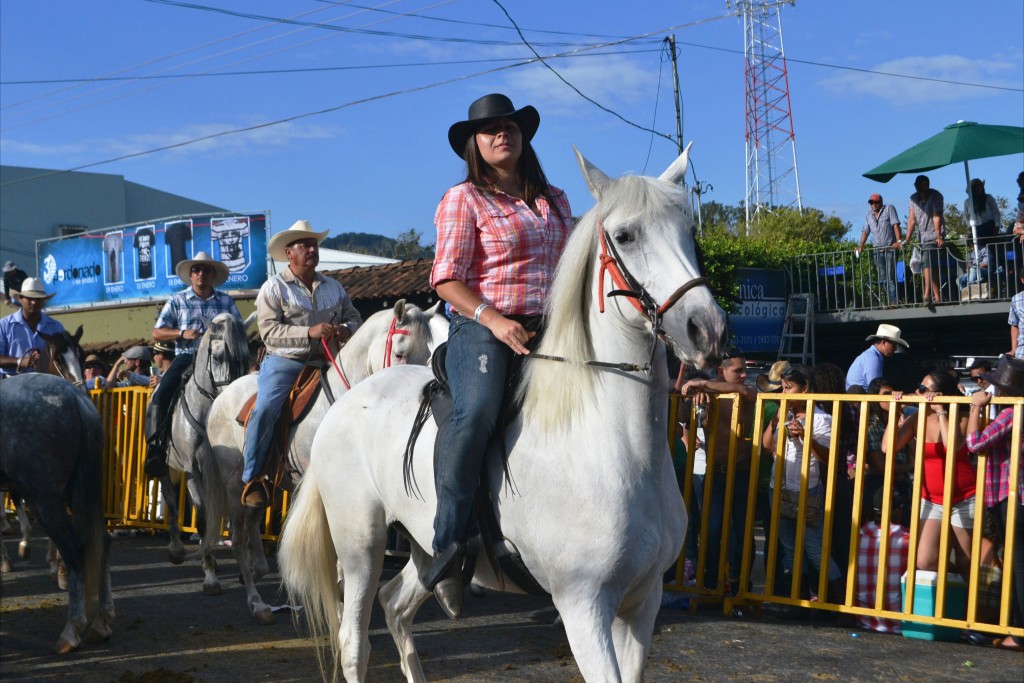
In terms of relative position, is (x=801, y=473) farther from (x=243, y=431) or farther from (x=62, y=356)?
(x=62, y=356)

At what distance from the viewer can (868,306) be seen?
19.0 meters

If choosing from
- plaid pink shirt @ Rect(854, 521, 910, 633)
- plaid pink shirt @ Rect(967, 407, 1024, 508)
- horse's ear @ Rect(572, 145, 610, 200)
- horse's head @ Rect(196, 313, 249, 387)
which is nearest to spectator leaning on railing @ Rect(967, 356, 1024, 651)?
plaid pink shirt @ Rect(967, 407, 1024, 508)

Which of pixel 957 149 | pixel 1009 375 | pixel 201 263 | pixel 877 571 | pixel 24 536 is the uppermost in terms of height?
pixel 957 149

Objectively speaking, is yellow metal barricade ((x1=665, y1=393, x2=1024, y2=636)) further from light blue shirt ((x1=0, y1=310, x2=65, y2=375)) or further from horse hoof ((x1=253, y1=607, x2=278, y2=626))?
light blue shirt ((x1=0, y1=310, x2=65, y2=375))

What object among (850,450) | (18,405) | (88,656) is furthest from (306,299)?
(850,450)

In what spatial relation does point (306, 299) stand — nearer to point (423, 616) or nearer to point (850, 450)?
point (423, 616)

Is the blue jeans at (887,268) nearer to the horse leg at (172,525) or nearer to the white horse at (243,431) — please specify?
the white horse at (243,431)

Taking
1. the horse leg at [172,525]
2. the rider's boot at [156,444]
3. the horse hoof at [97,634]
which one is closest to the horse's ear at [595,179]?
the horse hoof at [97,634]

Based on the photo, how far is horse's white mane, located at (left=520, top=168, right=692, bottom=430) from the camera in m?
3.52

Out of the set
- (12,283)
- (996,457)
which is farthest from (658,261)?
(12,283)

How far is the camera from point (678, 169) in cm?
369

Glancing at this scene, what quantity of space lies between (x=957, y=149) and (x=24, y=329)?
12225 mm

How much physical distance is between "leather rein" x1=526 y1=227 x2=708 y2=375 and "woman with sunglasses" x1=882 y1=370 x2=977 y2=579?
3461mm

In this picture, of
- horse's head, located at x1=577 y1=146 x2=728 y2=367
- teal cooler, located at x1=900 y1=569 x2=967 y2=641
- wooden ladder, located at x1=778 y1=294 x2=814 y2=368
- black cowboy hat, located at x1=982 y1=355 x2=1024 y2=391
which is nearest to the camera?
horse's head, located at x1=577 y1=146 x2=728 y2=367
